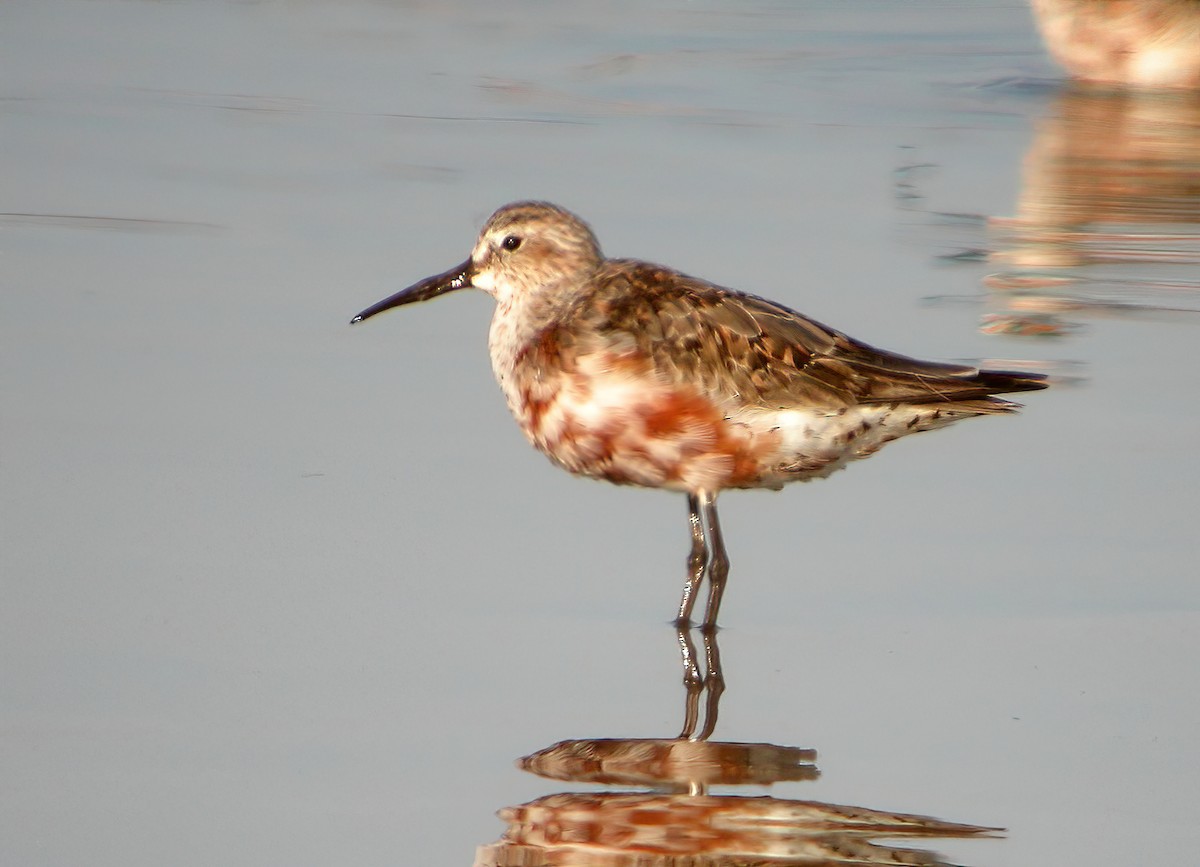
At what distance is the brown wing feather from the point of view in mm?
6000

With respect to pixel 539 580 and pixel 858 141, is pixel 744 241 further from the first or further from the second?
pixel 539 580

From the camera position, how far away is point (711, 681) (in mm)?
5457

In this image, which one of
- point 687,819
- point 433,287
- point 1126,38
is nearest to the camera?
point 687,819

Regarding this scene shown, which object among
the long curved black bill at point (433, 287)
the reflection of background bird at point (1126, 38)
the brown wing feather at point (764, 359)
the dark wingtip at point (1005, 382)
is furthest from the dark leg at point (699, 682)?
the reflection of background bird at point (1126, 38)

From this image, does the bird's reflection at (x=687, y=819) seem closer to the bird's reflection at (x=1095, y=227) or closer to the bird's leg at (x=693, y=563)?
the bird's leg at (x=693, y=563)

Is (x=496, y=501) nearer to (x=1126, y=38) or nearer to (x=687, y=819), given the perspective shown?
(x=687, y=819)

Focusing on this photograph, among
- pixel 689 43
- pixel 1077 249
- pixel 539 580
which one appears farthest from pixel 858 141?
pixel 539 580

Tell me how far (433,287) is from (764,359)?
4.41 ft

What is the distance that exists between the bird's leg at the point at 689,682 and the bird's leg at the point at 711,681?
0.02 meters

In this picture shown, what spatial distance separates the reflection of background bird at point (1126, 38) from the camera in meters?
12.8

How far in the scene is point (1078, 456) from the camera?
6910mm

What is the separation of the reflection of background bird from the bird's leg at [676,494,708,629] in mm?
7700

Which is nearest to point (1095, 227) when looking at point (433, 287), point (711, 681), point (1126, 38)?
point (1126, 38)

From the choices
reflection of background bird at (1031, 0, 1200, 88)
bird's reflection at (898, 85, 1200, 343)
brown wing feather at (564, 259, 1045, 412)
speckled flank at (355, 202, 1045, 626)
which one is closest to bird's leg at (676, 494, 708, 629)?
speckled flank at (355, 202, 1045, 626)
